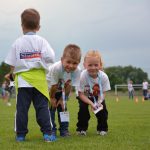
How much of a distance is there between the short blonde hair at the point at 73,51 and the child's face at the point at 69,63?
52 mm

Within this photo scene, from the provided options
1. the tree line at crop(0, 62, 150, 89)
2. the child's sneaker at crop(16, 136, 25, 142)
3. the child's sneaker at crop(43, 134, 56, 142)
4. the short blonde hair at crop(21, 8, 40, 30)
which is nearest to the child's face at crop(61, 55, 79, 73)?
the short blonde hair at crop(21, 8, 40, 30)

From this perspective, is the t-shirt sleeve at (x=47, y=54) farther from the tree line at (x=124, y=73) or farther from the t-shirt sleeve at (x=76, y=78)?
the tree line at (x=124, y=73)

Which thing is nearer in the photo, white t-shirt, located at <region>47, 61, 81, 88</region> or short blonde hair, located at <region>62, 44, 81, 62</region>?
short blonde hair, located at <region>62, 44, 81, 62</region>

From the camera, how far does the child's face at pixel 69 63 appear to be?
7.62m

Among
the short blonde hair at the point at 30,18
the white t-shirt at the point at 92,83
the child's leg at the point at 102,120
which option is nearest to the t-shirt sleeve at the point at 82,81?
the white t-shirt at the point at 92,83

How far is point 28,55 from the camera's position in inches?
275

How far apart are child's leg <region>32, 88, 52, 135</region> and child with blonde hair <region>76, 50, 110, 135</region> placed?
1.33m

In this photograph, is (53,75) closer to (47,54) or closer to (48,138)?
(47,54)

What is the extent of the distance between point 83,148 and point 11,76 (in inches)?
75.7

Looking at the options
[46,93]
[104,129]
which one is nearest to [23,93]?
[46,93]

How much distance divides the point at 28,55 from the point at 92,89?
1946 mm

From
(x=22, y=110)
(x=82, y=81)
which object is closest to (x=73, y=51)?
(x=82, y=81)

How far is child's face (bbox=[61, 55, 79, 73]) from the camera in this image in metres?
7.62

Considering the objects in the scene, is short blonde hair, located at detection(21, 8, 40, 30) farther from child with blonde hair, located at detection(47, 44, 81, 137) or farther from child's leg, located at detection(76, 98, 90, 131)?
child's leg, located at detection(76, 98, 90, 131)
